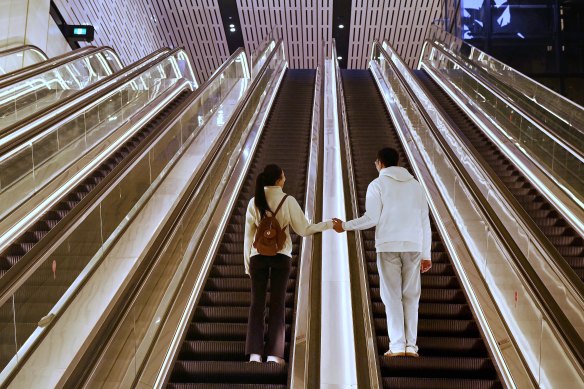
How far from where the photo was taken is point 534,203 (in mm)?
7020

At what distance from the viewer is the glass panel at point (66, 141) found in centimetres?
612

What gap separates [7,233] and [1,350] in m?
2.46

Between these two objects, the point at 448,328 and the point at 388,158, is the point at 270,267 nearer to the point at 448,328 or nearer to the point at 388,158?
the point at 388,158

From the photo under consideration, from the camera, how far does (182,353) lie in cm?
444

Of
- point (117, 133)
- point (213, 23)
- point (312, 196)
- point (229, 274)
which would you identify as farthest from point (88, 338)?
point (213, 23)

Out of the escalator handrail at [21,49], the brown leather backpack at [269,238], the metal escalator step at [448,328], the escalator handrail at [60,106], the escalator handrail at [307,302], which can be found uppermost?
the escalator handrail at [21,49]

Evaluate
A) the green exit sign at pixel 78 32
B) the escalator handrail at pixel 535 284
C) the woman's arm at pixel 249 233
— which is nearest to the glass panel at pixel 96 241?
the woman's arm at pixel 249 233

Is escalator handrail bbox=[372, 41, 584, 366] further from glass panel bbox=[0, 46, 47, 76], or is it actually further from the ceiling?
the ceiling

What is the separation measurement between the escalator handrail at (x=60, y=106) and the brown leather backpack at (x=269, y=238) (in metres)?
2.36

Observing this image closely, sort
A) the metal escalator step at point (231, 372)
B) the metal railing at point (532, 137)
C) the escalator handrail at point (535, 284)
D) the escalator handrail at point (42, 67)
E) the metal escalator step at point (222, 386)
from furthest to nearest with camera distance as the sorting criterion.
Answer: the escalator handrail at point (42, 67)
the metal railing at point (532, 137)
the metal escalator step at point (231, 372)
the metal escalator step at point (222, 386)
the escalator handrail at point (535, 284)

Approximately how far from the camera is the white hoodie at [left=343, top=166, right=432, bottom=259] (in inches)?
171

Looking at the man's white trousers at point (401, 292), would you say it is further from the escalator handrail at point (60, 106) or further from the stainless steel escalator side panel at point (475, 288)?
the escalator handrail at point (60, 106)

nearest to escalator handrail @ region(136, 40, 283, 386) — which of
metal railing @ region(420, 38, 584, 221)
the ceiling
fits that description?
metal railing @ region(420, 38, 584, 221)

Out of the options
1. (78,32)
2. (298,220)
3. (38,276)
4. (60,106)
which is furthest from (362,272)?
(78,32)
